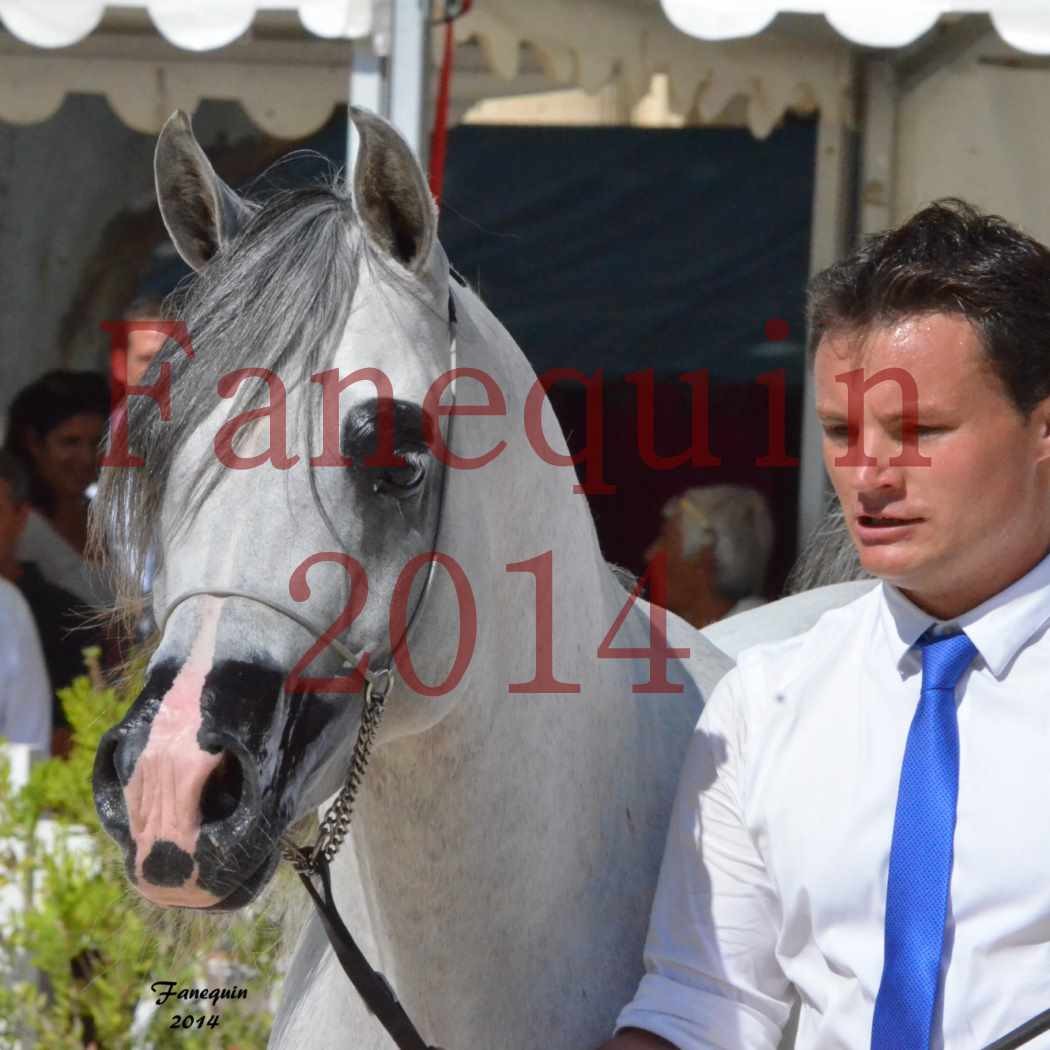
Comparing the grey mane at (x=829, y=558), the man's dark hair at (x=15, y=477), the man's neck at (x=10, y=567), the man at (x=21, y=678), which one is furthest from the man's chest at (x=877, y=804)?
the man's dark hair at (x=15, y=477)

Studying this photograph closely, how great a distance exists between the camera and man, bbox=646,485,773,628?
464cm

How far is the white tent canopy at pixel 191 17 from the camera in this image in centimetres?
346

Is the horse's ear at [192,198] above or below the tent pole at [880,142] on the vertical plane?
below

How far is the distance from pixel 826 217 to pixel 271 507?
12.9 ft

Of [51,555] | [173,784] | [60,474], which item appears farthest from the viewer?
[60,474]

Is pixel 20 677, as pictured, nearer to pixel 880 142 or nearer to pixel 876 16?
pixel 876 16

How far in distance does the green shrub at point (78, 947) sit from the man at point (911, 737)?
161 centimetres

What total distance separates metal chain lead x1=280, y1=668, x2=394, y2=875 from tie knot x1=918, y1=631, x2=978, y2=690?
0.57 meters

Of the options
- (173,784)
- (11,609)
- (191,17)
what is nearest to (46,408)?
(11,609)

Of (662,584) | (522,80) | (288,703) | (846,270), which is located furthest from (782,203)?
(288,703)

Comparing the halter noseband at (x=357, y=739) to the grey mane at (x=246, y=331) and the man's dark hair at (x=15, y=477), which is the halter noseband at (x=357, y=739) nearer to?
the grey mane at (x=246, y=331)

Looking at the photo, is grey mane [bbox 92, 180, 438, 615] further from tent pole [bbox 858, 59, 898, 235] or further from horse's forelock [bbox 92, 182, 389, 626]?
tent pole [bbox 858, 59, 898, 235]

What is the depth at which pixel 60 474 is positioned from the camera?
5.36m

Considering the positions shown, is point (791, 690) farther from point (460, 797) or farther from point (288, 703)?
point (288, 703)
